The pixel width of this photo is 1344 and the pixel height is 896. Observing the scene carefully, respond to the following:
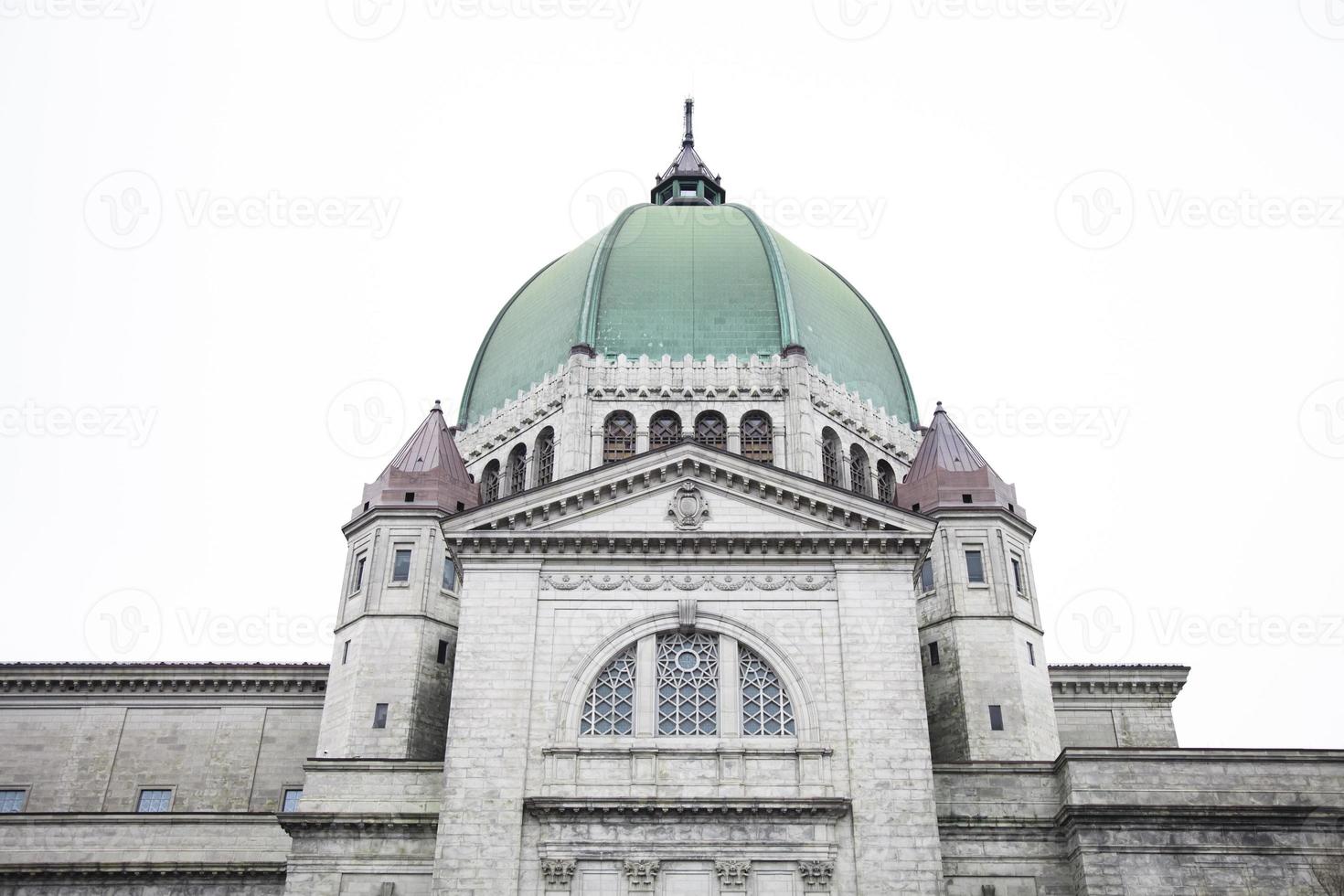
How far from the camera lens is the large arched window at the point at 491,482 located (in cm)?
4675

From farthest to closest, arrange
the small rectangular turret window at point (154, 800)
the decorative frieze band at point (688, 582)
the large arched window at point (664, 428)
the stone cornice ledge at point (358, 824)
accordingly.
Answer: the large arched window at point (664, 428) → the small rectangular turret window at point (154, 800) → the decorative frieze band at point (688, 582) → the stone cornice ledge at point (358, 824)

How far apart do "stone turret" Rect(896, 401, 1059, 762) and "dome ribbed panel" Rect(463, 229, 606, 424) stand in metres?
14.1

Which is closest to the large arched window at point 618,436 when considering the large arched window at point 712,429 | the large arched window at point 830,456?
the large arched window at point 712,429

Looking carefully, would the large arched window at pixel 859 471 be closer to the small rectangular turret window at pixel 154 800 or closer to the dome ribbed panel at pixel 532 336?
the dome ribbed panel at pixel 532 336

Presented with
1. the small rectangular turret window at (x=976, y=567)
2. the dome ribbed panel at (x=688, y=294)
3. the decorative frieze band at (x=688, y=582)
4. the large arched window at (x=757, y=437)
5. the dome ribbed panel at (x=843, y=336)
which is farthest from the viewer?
the dome ribbed panel at (x=843, y=336)

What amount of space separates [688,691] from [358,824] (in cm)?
902

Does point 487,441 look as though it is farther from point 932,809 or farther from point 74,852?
point 932,809

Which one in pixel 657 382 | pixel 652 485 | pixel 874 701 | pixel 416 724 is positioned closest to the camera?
pixel 874 701

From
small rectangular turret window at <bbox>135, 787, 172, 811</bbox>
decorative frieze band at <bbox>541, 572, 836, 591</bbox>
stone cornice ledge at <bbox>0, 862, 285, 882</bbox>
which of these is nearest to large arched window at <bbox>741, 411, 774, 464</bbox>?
decorative frieze band at <bbox>541, 572, 836, 591</bbox>

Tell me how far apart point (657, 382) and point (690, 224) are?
919 centimetres

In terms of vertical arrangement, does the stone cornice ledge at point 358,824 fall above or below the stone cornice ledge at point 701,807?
above

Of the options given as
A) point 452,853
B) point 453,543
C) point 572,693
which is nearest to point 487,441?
point 453,543

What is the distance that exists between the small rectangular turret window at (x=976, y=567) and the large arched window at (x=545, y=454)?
14583 mm

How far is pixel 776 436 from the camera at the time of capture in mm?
44906
